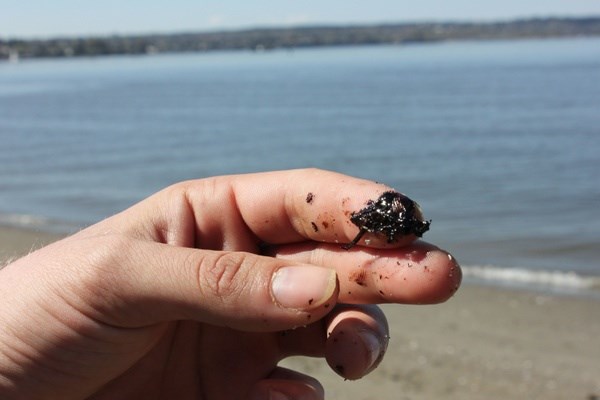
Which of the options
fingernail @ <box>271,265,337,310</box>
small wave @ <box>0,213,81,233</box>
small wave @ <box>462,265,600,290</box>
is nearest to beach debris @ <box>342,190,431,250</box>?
fingernail @ <box>271,265,337,310</box>

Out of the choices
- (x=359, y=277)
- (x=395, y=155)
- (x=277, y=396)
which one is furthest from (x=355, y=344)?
(x=395, y=155)

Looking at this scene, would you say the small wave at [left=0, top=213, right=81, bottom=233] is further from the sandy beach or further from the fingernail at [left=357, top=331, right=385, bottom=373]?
the fingernail at [left=357, top=331, right=385, bottom=373]

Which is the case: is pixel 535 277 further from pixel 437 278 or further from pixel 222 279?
pixel 222 279

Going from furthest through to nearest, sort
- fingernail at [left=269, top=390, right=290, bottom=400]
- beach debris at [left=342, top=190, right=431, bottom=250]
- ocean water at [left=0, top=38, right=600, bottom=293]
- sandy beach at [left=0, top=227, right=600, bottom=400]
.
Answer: ocean water at [left=0, top=38, right=600, bottom=293], sandy beach at [left=0, top=227, right=600, bottom=400], fingernail at [left=269, top=390, right=290, bottom=400], beach debris at [left=342, top=190, right=431, bottom=250]

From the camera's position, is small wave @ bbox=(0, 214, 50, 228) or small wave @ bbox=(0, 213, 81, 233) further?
small wave @ bbox=(0, 214, 50, 228)

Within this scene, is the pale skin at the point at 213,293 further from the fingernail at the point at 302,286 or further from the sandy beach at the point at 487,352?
the sandy beach at the point at 487,352

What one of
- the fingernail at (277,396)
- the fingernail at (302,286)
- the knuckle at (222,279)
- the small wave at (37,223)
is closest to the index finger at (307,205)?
the fingernail at (302,286)
